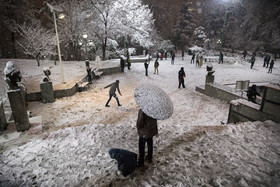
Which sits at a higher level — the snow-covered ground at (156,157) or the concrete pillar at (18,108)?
the concrete pillar at (18,108)

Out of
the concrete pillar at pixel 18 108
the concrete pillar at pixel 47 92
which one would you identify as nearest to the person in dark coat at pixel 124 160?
the concrete pillar at pixel 18 108

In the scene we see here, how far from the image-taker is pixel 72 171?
357 centimetres

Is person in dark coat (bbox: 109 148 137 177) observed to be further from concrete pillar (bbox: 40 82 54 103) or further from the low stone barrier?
concrete pillar (bbox: 40 82 54 103)

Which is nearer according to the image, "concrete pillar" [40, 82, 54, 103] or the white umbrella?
the white umbrella

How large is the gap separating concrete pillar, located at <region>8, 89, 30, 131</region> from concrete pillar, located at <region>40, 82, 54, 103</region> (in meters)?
3.95

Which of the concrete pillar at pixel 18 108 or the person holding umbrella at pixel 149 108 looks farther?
the concrete pillar at pixel 18 108

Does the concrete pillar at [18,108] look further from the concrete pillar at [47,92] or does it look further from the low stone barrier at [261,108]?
the low stone barrier at [261,108]

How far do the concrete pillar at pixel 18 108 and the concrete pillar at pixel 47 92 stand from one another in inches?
155

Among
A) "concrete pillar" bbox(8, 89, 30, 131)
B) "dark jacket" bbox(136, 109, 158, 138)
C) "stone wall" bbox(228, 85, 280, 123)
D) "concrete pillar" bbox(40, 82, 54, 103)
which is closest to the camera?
"dark jacket" bbox(136, 109, 158, 138)

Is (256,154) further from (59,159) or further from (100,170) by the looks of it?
(59,159)

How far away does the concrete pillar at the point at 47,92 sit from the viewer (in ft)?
29.8

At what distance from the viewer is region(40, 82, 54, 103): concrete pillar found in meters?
9.09

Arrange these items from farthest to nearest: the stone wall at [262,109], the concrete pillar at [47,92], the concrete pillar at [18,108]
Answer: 1. the concrete pillar at [47,92]
2. the concrete pillar at [18,108]
3. the stone wall at [262,109]

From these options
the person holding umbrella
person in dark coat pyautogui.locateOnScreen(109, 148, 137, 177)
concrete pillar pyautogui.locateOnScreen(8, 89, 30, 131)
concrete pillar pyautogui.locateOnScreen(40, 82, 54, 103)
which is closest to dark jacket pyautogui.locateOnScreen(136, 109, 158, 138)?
the person holding umbrella
